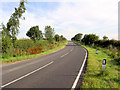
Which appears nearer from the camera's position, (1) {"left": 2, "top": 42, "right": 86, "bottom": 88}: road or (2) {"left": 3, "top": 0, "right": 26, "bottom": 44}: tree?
(1) {"left": 2, "top": 42, "right": 86, "bottom": 88}: road

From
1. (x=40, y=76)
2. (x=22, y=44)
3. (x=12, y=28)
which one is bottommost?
(x=40, y=76)

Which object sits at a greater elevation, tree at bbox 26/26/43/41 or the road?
tree at bbox 26/26/43/41

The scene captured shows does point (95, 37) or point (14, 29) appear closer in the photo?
point (14, 29)

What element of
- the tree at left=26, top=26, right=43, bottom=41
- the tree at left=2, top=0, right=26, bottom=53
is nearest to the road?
the tree at left=2, top=0, right=26, bottom=53

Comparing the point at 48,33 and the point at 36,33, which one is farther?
the point at 36,33

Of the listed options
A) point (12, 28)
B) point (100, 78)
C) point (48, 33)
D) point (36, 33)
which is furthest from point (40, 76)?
point (36, 33)

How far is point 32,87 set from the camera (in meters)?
4.54

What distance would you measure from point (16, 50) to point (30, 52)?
11.2 feet

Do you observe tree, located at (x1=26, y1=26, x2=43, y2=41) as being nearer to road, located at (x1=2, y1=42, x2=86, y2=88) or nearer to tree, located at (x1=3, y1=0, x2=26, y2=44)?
tree, located at (x1=3, y1=0, x2=26, y2=44)

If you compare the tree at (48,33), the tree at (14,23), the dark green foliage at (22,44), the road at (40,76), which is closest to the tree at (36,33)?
the tree at (48,33)

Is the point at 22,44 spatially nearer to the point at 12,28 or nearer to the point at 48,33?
the point at 12,28

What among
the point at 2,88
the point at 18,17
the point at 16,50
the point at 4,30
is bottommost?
the point at 2,88

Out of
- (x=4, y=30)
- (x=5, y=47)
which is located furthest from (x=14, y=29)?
(x=5, y=47)

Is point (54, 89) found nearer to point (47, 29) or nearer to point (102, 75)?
point (102, 75)
